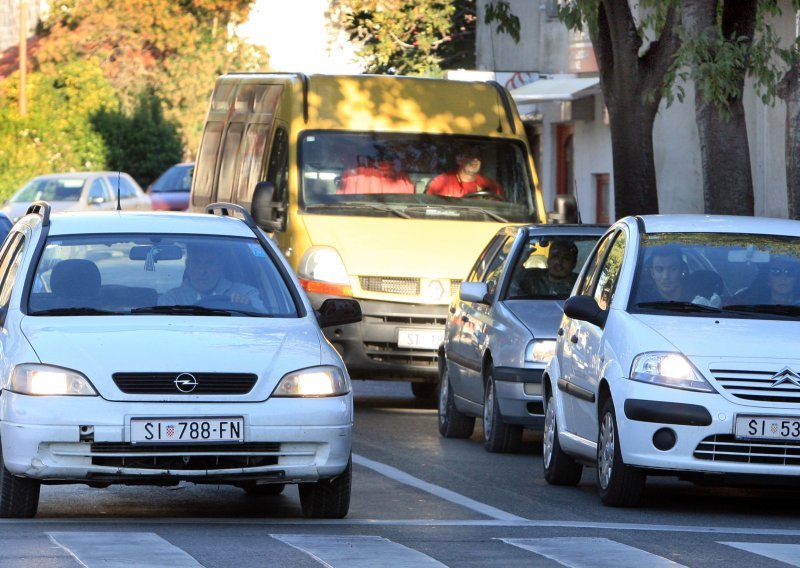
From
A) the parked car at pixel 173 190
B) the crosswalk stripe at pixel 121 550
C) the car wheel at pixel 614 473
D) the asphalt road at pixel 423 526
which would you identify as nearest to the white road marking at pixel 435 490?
the asphalt road at pixel 423 526

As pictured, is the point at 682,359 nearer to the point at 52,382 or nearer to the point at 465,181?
the point at 52,382

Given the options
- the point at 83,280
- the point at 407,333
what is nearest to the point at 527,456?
the point at 407,333

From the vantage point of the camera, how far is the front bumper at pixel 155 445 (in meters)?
9.62

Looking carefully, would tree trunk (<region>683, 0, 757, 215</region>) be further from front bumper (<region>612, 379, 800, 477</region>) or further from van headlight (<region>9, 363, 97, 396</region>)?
van headlight (<region>9, 363, 97, 396</region>)

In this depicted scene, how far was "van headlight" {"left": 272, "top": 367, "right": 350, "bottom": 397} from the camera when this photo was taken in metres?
9.89

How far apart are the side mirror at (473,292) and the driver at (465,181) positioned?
11.1 ft

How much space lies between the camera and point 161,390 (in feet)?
31.8

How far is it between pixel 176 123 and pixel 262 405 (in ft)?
206

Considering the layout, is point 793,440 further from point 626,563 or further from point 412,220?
point 412,220

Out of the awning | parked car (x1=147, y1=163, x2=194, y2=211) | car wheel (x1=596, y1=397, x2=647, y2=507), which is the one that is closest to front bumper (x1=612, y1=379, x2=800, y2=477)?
car wheel (x1=596, y1=397, x2=647, y2=507)

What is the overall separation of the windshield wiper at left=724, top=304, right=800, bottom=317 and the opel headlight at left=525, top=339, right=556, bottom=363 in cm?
285

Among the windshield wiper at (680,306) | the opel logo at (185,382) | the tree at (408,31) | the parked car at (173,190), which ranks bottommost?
the parked car at (173,190)

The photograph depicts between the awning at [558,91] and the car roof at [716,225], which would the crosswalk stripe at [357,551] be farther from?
the awning at [558,91]

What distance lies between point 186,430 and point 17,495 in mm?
969
